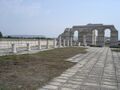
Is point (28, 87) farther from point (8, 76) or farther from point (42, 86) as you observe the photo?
point (8, 76)

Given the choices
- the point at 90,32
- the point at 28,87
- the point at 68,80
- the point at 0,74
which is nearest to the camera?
the point at 28,87

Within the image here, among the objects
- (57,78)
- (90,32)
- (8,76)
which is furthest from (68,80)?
(90,32)

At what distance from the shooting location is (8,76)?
5.97 m

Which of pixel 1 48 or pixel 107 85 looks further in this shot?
pixel 1 48

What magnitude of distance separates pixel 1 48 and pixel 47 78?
12573 mm

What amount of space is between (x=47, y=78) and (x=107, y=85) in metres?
1.76

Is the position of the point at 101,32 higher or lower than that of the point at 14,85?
higher

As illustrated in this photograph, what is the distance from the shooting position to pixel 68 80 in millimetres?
5824

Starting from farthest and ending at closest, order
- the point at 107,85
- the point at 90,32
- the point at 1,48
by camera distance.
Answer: the point at 90,32 → the point at 1,48 → the point at 107,85

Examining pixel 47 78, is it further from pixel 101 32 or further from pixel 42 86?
Result: pixel 101 32

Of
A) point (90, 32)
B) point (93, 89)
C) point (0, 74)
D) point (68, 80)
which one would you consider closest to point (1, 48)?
point (0, 74)

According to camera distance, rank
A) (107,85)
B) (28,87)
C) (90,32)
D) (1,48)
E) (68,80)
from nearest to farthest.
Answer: (28,87)
(107,85)
(68,80)
(1,48)
(90,32)

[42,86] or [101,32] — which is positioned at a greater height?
[101,32]

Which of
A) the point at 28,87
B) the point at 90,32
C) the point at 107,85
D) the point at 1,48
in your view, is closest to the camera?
the point at 28,87
